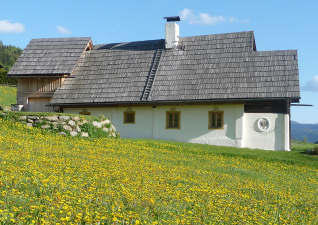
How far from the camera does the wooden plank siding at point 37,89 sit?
24703 millimetres

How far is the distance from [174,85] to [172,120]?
2.23m

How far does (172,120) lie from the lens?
874 inches

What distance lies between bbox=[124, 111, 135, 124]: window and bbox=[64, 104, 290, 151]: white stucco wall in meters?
0.21

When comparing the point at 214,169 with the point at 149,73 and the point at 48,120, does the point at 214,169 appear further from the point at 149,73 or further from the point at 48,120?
the point at 149,73

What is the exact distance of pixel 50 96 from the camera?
968 inches

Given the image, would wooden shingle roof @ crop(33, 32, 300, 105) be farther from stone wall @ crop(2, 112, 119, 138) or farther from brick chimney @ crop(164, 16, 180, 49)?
stone wall @ crop(2, 112, 119, 138)

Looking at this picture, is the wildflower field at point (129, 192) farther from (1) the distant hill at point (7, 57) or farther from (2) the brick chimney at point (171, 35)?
(1) the distant hill at point (7, 57)

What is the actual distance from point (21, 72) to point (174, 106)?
36.3ft

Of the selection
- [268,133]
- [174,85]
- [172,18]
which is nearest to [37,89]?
Result: [174,85]

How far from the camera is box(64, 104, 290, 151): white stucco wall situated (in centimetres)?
2075

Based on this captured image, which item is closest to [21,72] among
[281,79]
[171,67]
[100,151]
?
[171,67]

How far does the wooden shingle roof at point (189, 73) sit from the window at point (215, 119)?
3.65 feet

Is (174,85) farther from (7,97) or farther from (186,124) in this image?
(7,97)

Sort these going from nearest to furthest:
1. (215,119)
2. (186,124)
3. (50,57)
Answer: (215,119) < (186,124) < (50,57)
